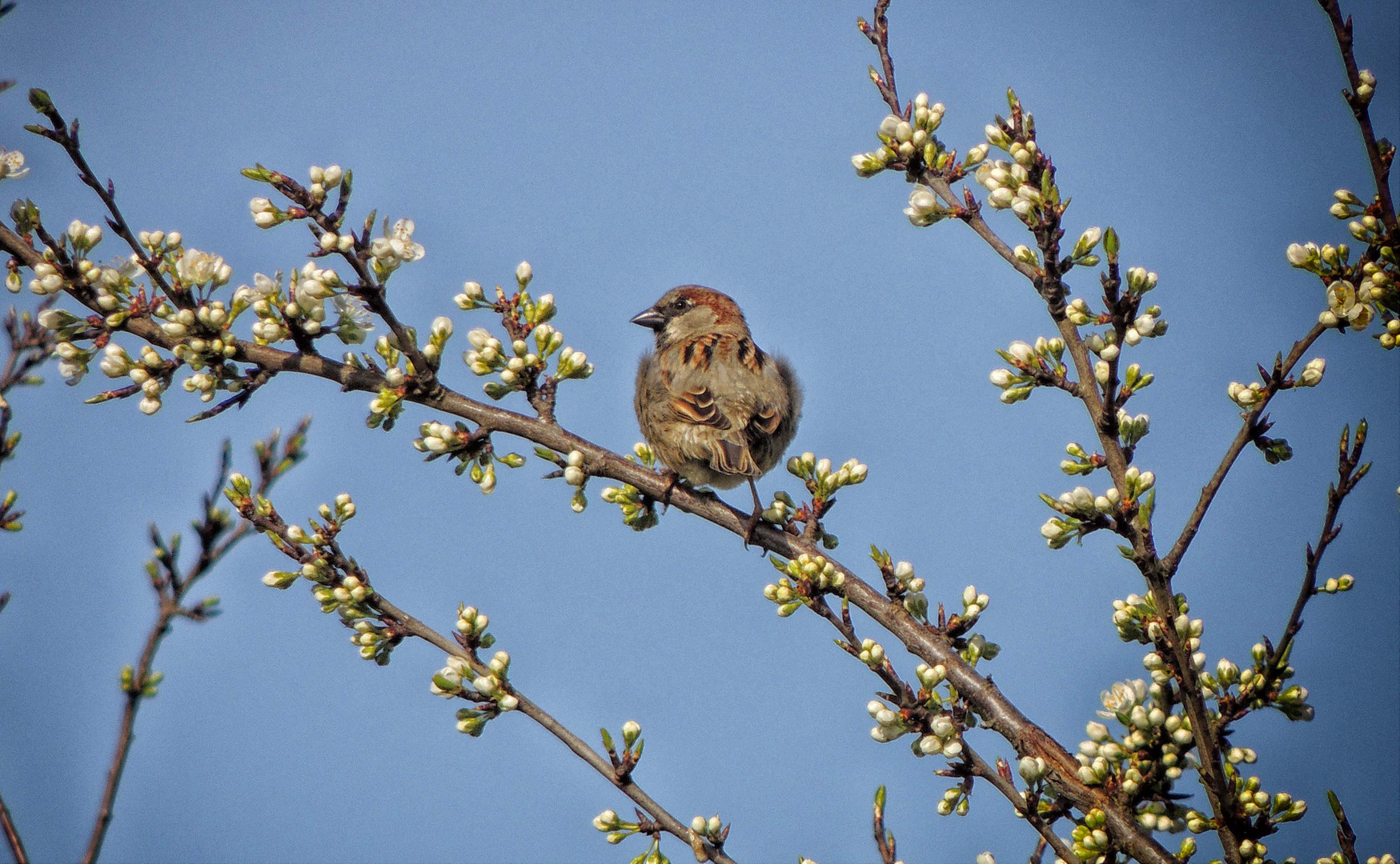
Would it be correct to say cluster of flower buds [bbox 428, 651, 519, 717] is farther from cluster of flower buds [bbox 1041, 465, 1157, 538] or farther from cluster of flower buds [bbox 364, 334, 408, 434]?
cluster of flower buds [bbox 1041, 465, 1157, 538]

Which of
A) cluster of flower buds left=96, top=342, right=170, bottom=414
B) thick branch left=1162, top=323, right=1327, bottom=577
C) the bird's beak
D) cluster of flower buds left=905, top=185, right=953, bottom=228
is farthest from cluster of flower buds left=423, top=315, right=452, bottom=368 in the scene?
the bird's beak

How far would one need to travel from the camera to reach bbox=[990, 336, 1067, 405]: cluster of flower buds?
3088 millimetres

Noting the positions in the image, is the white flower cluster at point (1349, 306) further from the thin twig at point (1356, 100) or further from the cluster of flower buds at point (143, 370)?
the cluster of flower buds at point (143, 370)

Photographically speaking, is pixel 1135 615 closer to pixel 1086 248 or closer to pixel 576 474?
pixel 1086 248

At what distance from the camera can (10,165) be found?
137 inches

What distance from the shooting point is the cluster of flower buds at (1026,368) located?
3.09 metres

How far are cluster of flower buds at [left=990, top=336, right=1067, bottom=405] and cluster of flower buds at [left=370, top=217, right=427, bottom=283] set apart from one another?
1.92 m

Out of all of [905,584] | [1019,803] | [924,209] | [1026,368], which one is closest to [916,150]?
[924,209]

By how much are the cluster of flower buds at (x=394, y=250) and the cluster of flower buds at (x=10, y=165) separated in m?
1.25

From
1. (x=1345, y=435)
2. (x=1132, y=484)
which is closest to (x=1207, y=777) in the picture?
(x=1132, y=484)

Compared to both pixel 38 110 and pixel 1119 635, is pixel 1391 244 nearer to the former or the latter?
pixel 1119 635

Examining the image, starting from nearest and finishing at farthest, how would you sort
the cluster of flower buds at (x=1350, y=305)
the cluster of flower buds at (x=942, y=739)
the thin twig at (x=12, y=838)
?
1. the thin twig at (x=12, y=838)
2. the cluster of flower buds at (x=1350, y=305)
3. the cluster of flower buds at (x=942, y=739)

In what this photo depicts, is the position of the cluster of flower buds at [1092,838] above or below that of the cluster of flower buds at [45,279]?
below

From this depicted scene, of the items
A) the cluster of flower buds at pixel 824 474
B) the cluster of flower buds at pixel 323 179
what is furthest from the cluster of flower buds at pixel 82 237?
the cluster of flower buds at pixel 824 474
